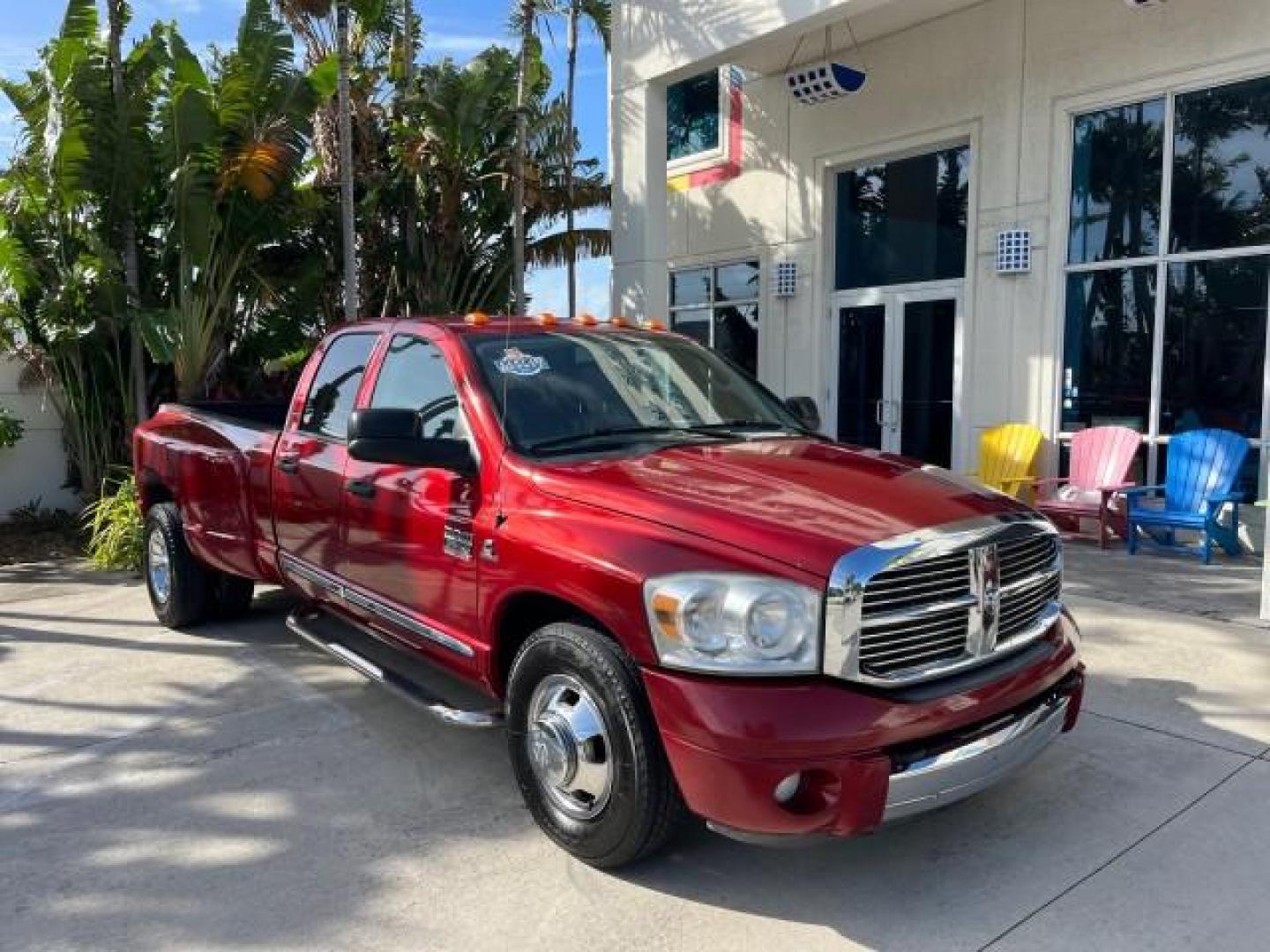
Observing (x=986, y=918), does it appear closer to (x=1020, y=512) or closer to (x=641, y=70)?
(x=1020, y=512)

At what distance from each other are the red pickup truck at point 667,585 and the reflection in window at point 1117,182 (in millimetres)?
6192

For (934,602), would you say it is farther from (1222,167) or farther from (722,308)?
(722,308)

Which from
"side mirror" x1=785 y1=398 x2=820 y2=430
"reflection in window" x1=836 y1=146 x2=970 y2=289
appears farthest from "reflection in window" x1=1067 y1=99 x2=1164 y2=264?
"side mirror" x1=785 y1=398 x2=820 y2=430

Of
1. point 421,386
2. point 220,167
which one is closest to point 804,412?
point 421,386

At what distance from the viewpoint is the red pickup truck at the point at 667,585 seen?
2742 mm

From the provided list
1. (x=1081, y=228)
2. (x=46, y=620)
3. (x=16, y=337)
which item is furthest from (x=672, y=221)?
(x=46, y=620)

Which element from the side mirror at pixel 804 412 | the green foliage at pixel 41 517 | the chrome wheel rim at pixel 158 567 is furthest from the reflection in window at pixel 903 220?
the green foliage at pixel 41 517

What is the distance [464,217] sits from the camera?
13.9 m

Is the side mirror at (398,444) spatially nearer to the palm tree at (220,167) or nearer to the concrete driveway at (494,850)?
the concrete driveway at (494,850)

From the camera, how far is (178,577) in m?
6.02

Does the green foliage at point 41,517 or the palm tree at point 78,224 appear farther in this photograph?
the green foliage at point 41,517

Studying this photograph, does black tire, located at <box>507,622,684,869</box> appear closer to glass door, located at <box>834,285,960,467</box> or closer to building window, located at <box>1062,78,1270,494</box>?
building window, located at <box>1062,78,1270,494</box>

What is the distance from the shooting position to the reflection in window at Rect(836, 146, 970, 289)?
10.5 m

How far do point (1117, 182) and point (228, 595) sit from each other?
8516mm
